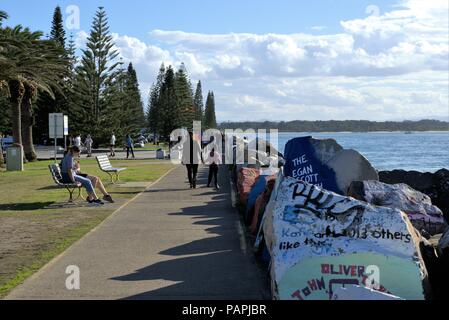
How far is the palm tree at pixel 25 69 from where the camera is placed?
91.9ft

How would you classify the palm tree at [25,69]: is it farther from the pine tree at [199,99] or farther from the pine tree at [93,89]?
the pine tree at [199,99]

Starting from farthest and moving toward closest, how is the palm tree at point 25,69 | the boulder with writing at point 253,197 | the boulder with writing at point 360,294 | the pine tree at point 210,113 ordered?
the pine tree at point 210,113
the palm tree at point 25,69
the boulder with writing at point 253,197
the boulder with writing at point 360,294

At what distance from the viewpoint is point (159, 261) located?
22.7 ft

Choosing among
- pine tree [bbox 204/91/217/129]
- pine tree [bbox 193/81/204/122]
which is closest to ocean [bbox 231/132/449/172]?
pine tree [bbox 193/81/204/122]

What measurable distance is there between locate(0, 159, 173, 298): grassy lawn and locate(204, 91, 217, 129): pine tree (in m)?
114

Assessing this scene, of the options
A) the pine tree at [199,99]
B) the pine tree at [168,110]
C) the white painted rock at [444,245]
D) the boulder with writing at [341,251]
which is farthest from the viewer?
the pine tree at [199,99]

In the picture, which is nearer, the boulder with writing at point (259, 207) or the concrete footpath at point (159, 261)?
the concrete footpath at point (159, 261)

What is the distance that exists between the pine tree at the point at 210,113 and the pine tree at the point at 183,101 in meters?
35.6

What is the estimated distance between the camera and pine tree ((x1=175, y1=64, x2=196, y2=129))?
3441 inches

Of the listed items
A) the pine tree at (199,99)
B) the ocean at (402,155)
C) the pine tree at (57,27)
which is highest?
the pine tree at (57,27)

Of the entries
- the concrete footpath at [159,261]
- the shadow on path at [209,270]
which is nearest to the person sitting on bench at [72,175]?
the concrete footpath at [159,261]

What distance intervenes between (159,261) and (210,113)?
132 meters
